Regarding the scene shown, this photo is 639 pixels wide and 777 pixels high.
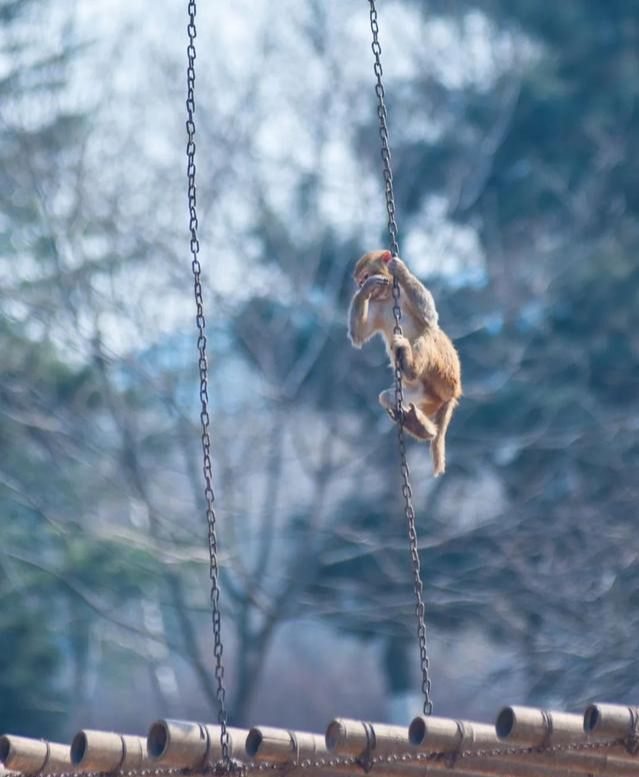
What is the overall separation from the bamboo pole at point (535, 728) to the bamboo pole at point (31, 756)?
1.29 metres

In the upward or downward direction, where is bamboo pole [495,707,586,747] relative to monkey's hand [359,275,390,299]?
downward

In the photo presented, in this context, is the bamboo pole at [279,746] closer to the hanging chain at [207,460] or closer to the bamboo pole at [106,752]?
the hanging chain at [207,460]

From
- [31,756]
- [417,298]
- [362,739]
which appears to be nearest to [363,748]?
[362,739]

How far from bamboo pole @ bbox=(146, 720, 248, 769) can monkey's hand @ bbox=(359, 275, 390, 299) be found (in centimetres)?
249

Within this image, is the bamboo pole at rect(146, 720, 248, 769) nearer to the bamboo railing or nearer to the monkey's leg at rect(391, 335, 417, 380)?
the bamboo railing

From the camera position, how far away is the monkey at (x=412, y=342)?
6.80 meters

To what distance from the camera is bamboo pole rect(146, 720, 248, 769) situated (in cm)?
493

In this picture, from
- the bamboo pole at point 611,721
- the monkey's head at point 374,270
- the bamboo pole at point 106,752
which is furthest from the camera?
the monkey's head at point 374,270

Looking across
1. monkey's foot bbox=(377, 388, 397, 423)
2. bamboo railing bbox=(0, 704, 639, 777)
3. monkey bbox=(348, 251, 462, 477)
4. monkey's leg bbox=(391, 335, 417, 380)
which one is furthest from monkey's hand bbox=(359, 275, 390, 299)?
bamboo railing bbox=(0, 704, 639, 777)

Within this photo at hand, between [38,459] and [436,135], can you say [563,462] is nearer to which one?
[436,135]

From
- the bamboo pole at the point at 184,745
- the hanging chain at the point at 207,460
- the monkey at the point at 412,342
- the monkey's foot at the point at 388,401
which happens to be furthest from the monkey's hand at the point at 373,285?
the bamboo pole at the point at 184,745

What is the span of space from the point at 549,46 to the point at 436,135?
1.81 m

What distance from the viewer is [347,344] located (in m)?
17.6

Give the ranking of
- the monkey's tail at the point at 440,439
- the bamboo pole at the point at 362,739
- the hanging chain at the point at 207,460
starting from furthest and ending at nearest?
1. the monkey's tail at the point at 440,439
2. the hanging chain at the point at 207,460
3. the bamboo pole at the point at 362,739
